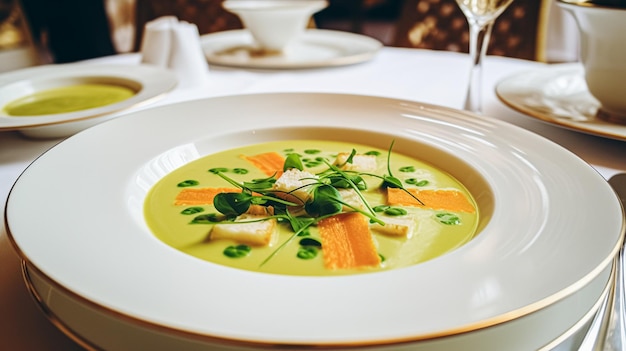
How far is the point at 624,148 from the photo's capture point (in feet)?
3.82

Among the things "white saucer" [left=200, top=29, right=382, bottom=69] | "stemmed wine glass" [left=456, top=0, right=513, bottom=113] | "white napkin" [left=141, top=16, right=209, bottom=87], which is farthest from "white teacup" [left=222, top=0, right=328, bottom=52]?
"stemmed wine glass" [left=456, top=0, right=513, bottom=113]

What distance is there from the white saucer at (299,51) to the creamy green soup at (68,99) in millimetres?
440

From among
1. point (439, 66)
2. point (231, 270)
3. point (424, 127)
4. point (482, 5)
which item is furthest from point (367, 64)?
point (231, 270)

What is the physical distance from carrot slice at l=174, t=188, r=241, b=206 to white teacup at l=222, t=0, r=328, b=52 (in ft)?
3.16

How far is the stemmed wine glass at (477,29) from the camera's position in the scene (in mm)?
1335

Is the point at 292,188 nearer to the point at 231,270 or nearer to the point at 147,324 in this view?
the point at 231,270

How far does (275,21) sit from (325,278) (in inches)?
54.3

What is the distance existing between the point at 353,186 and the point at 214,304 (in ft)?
1.31

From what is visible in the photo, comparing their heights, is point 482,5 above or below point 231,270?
above

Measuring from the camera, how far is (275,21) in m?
1.83

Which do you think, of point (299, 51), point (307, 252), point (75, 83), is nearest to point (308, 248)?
point (307, 252)

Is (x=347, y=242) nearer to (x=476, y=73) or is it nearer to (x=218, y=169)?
(x=218, y=169)

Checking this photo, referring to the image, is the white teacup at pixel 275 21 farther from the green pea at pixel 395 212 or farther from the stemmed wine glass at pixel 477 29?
the green pea at pixel 395 212

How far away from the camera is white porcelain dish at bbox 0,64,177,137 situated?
116cm
